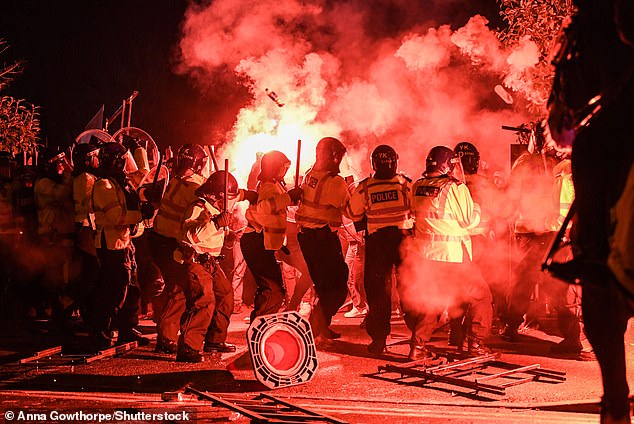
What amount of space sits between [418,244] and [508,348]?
6.43ft

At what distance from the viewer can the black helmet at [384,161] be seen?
8.89 m

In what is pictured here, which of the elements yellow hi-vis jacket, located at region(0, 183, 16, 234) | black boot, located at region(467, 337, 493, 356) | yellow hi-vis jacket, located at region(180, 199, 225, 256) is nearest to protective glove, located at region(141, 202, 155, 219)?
yellow hi-vis jacket, located at region(180, 199, 225, 256)

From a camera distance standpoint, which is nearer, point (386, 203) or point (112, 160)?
point (386, 203)

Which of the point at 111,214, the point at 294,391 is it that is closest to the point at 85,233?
the point at 111,214

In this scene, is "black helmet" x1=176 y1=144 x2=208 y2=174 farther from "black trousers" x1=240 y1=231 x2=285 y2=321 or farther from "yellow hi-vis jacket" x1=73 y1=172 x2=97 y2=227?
"yellow hi-vis jacket" x1=73 y1=172 x2=97 y2=227

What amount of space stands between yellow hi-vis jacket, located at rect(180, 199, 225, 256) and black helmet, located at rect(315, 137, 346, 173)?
171 centimetres

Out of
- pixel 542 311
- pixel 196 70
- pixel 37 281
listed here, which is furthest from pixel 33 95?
pixel 542 311

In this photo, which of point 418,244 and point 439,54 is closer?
point 418,244

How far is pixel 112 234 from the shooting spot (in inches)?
359

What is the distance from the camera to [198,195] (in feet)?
27.8

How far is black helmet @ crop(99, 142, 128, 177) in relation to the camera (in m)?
9.12

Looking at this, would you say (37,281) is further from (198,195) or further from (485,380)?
(485,380)

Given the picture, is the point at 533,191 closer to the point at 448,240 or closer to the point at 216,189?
the point at 448,240

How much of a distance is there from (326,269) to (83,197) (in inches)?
123
